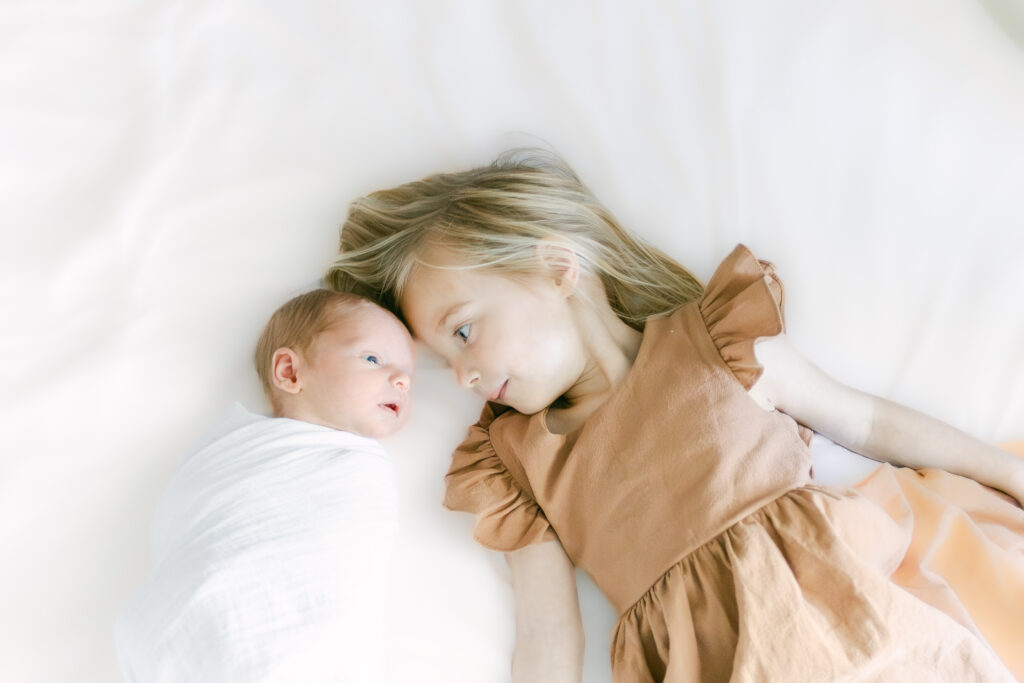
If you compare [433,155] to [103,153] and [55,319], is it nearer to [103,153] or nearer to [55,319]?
[103,153]

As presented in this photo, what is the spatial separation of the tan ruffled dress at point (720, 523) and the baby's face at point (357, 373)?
146 millimetres

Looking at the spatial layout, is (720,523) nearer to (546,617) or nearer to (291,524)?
(546,617)

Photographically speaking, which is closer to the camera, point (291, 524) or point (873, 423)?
point (291, 524)

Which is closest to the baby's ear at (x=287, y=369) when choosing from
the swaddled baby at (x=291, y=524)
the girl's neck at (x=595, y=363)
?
the swaddled baby at (x=291, y=524)

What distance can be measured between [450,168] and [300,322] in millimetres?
356

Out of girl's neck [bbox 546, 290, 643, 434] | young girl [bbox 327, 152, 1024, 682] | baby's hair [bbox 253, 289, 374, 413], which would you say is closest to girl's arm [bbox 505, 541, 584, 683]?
young girl [bbox 327, 152, 1024, 682]

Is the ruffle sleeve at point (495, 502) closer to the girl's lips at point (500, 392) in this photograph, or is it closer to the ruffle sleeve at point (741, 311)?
the girl's lips at point (500, 392)

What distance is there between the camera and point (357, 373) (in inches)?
43.3

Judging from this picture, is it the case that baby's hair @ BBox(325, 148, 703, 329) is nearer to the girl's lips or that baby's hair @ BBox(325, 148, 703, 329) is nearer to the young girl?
the young girl

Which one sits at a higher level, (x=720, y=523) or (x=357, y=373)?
(x=357, y=373)

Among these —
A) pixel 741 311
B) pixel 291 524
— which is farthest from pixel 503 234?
pixel 291 524

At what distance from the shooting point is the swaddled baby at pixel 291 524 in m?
0.96

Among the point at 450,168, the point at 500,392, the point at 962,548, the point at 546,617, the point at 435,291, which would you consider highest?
the point at 450,168

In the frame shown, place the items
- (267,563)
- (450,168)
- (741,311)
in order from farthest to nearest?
(450,168)
(741,311)
(267,563)
